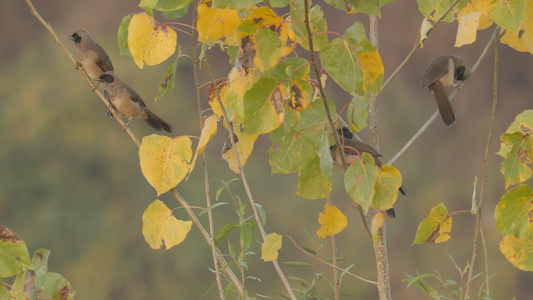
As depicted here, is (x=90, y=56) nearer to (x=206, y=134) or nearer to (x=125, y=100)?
(x=125, y=100)

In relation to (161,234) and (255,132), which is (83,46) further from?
(255,132)

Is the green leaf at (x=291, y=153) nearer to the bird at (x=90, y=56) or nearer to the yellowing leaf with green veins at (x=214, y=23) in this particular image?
the yellowing leaf with green veins at (x=214, y=23)

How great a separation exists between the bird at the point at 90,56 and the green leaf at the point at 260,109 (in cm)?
122

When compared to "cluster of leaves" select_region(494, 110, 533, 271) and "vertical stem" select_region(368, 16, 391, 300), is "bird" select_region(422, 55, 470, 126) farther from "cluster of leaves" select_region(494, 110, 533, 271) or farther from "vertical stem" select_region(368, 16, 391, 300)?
"cluster of leaves" select_region(494, 110, 533, 271)

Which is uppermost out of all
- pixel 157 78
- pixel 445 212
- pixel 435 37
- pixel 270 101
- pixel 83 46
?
pixel 83 46

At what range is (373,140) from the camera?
3.46 feet

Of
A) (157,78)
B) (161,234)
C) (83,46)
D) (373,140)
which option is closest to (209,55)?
(157,78)

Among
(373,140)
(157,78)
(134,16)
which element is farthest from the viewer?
(157,78)

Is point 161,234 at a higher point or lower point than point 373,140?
higher

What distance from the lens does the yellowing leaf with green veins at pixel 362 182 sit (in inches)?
24.5

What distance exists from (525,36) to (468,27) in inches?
3.0

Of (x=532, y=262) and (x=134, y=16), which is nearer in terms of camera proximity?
(x=134, y=16)

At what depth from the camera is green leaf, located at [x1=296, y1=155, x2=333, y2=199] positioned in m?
0.74

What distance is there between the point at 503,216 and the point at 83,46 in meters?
1.39
